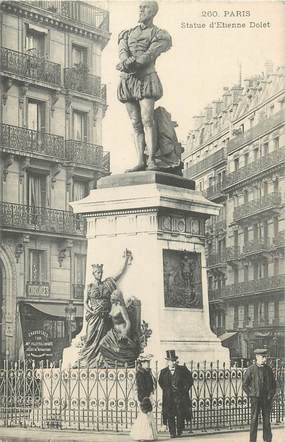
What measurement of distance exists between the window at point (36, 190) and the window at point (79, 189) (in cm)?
154

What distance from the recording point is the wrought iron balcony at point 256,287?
44969 mm

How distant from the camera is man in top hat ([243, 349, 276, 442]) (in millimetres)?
Result: 13148

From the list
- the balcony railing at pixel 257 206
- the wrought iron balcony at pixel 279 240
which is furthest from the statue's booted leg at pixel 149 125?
the balcony railing at pixel 257 206

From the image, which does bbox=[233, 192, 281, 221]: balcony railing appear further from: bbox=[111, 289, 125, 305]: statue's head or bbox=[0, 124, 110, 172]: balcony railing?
bbox=[111, 289, 125, 305]: statue's head

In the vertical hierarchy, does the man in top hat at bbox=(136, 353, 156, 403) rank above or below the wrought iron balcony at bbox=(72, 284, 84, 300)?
below

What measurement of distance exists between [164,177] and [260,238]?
32926 millimetres

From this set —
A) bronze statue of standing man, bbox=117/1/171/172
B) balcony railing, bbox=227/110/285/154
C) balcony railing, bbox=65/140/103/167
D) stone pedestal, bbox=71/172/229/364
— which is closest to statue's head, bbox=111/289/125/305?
stone pedestal, bbox=71/172/229/364

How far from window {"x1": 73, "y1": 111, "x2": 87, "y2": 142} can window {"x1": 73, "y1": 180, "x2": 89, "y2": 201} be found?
1.52 metres

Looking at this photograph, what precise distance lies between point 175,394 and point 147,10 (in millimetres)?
5797

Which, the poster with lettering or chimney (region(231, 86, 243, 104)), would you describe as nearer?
the poster with lettering

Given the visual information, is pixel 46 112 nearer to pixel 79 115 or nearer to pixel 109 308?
pixel 79 115

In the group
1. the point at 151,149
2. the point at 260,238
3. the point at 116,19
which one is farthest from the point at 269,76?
the point at 151,149

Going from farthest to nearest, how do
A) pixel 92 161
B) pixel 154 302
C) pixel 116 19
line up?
pixel 92 161 < pixel 116 19 < pixel 154 302

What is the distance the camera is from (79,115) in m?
36.7
